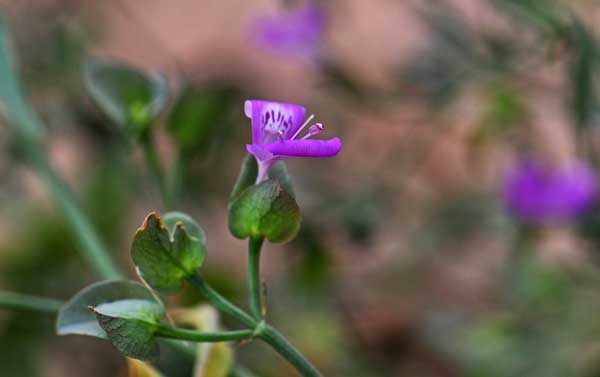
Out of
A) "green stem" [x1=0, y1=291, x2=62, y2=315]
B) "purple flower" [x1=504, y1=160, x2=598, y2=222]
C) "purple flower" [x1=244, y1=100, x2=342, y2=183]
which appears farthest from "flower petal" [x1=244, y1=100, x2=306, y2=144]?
"purple flower" [x1=504, y1=160, x2=598, y2=222]

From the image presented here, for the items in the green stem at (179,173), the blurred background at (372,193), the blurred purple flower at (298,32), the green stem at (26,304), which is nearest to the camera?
the green stem at (26,304)

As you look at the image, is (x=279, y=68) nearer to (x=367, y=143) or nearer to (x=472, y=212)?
(x=367, y=143)

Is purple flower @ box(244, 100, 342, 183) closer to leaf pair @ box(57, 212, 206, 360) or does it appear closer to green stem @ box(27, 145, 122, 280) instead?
leaf pair @ box(57, 212, 206, 360)

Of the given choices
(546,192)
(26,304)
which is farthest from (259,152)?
(546,192)

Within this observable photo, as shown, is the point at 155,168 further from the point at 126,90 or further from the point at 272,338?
the point at 272,338

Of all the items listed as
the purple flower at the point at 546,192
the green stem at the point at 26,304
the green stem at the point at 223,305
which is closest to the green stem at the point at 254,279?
the green stem at the point at 223,305

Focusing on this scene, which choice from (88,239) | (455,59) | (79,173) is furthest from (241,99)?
(88,239)

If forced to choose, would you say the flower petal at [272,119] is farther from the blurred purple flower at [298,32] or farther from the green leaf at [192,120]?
the blurred purple flower at [298,32]
